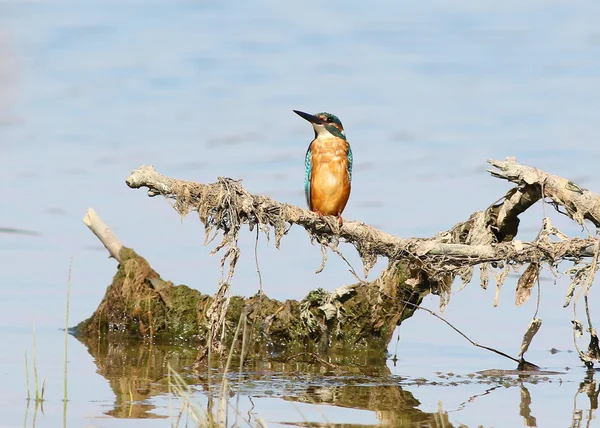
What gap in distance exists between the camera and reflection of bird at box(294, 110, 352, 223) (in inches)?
356

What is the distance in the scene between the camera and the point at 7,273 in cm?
1268

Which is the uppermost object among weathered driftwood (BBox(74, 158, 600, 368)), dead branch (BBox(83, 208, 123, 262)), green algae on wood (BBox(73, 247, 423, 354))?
dead branch (BBox(83, 208, 123, 262))

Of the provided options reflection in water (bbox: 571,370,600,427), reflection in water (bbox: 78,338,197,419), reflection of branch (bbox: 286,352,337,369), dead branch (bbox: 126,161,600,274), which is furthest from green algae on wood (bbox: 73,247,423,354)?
reflection in water (bbox: 571,370,600,427)

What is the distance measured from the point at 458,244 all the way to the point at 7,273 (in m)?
6.31

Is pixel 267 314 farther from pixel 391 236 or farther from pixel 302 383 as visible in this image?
pixel 391 236

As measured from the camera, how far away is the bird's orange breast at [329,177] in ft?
29.7

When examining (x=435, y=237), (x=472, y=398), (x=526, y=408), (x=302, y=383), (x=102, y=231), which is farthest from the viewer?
(x=102, y=231)

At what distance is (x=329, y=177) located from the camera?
912 cm

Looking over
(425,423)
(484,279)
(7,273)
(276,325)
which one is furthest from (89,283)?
(425,423)

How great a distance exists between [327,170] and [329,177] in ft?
0.37

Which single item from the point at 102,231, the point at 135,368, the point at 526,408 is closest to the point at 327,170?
the point at 135,368

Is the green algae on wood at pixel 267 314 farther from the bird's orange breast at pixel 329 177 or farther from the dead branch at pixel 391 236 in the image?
the dead branch at pixel 391 236

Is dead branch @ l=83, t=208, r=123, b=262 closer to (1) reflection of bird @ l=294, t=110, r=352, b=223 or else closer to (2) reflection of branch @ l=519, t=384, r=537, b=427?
(1) reflection of bird @ l=294, t=110, r=352, b=223

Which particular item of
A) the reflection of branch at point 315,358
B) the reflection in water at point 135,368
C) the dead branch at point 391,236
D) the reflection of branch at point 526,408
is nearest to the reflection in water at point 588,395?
the reflection of branch at point 526,408
